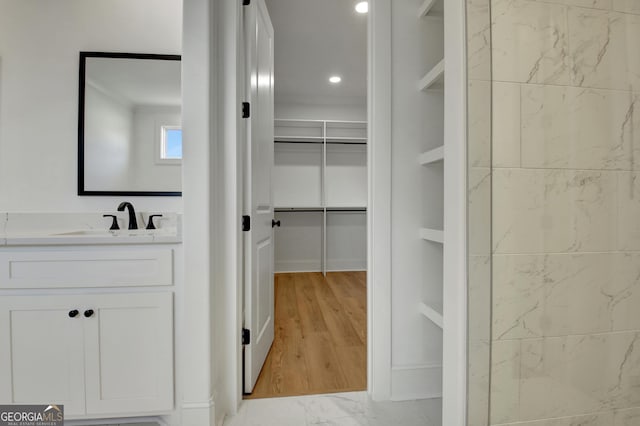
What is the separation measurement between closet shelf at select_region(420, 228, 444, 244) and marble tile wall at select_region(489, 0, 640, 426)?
37 cm

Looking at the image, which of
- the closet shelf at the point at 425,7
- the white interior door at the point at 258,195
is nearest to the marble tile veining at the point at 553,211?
the closet shelf at the point at 425,7

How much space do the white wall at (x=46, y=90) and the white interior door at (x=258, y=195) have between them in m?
0.73

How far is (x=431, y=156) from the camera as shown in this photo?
53.5 inches


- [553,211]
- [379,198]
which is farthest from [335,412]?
[553,211]

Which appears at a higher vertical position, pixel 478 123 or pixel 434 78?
pixel 434 78

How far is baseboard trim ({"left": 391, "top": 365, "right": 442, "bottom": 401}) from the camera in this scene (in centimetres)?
150

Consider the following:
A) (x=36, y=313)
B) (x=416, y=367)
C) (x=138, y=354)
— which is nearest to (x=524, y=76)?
(x=416, y=367)

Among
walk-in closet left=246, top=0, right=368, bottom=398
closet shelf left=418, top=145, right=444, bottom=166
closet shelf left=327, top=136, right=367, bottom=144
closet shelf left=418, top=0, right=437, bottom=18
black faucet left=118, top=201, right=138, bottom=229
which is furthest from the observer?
closet shelf left=327, top=136, right=367, bottom=144

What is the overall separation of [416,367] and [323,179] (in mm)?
2953

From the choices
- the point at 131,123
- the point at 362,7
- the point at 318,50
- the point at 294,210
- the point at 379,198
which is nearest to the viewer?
the point at 379,198

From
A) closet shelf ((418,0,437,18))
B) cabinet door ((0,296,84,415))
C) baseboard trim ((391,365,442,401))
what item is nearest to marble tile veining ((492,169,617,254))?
baseboard trim ((391,365,442,401))

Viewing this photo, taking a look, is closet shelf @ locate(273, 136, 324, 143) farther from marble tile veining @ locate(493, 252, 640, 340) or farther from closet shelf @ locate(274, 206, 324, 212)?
marble tile veining @ locate(493, 252, 640, 340)

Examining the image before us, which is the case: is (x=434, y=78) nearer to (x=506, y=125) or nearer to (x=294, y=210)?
(x=506, y=125)

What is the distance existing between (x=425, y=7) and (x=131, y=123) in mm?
1789
